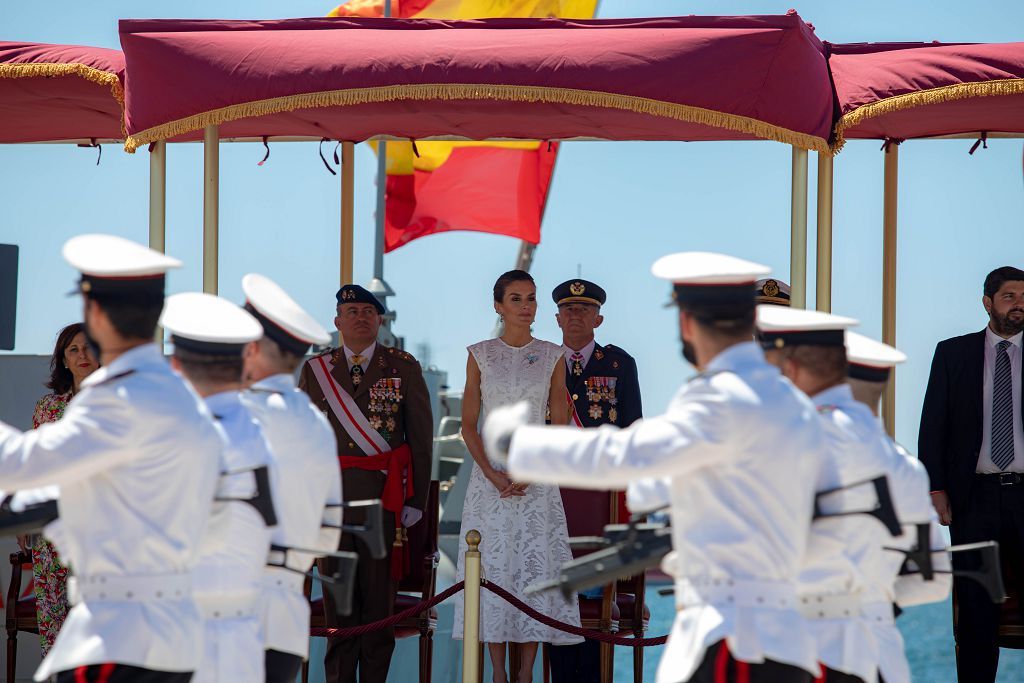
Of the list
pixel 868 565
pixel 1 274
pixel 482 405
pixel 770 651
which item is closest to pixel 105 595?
pixel 770 651

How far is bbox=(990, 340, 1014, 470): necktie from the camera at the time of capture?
21.3 feet

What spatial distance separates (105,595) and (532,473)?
1.13 metres

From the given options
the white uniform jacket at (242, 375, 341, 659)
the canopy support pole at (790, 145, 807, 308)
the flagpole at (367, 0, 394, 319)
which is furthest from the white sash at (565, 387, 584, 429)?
the flagpole at (367, 0, 394, 319)

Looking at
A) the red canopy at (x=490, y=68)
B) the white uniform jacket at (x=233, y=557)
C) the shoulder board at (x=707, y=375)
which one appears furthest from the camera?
the red canopy at (x=490, y=68)

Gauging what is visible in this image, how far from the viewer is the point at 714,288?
12.4 ft

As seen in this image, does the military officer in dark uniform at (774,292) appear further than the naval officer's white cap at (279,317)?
Yes

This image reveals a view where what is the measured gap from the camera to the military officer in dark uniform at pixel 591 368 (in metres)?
7.25

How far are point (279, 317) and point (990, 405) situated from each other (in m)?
3.60

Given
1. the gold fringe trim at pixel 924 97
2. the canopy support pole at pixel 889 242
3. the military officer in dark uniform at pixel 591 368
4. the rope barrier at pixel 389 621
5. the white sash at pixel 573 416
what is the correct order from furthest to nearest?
the canopy support pole at pixel 889 242 < the military officer in dark uniform at pixel 591 368 < the white sash at pixel 573 416 < the rope barrier at pixel 389 621 < the gold fringe trim at pixel 924 97

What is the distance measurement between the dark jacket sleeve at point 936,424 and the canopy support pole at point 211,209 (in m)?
3.28

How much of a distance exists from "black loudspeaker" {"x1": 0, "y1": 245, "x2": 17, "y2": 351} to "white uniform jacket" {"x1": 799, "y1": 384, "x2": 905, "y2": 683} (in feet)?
16.9

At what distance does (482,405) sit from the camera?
22.7 feet

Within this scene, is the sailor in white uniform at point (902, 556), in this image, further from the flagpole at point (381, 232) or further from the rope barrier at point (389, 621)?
the flagpole at point (381, 232)

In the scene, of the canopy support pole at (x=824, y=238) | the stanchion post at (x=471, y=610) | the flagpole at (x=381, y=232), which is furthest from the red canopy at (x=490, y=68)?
the flagpole at (x=381, y=232)
